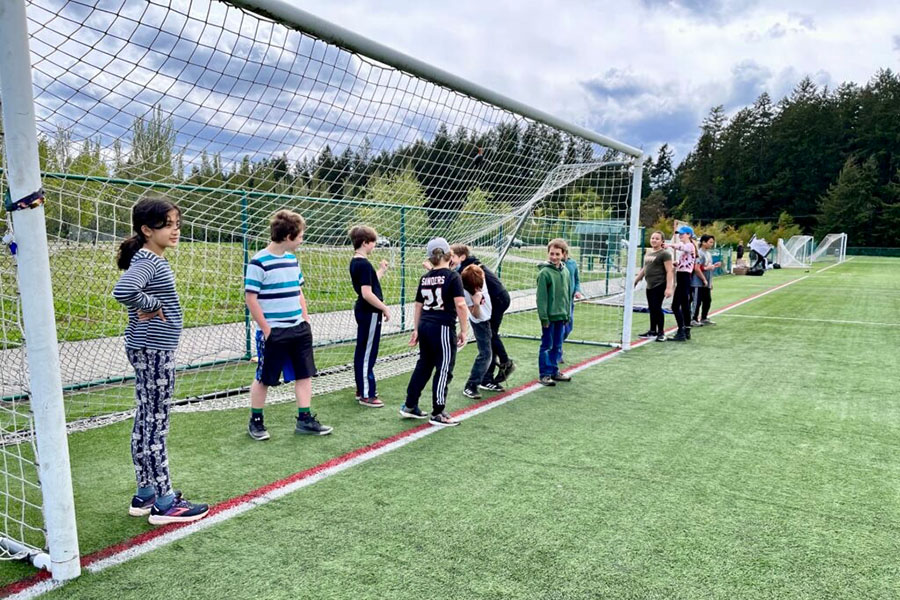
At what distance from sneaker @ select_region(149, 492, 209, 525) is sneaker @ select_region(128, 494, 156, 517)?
0.17ft

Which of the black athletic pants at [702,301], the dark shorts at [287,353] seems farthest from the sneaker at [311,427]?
the black athletic pants at [702,301]

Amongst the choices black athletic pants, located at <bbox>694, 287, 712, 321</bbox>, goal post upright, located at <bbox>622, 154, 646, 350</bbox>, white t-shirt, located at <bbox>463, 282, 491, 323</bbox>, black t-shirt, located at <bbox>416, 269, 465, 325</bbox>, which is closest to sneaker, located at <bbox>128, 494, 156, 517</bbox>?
black t-shirt, located at <bbox>416, 269, 465, 325</bbox>

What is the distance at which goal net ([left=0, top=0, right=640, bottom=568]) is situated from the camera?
3.06 metres

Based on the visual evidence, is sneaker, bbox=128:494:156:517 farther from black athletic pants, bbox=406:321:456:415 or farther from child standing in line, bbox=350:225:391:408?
child standing in line, bbox=350:225:391:408

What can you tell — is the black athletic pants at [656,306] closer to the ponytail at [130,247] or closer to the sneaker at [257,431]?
the sneaker at [257,431]

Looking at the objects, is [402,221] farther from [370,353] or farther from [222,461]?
[222,461]

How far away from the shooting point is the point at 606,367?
749cm

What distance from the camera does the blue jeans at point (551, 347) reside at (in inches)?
251

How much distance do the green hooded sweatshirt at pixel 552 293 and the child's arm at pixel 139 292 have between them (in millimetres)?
4100

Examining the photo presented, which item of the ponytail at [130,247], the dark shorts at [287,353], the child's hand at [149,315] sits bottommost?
the dark shorts at [287,353]

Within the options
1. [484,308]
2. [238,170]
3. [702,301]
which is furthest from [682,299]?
[238,170]

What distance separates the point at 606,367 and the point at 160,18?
620 centimetres

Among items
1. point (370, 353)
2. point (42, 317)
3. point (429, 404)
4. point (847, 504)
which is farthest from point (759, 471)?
point (42, 317)

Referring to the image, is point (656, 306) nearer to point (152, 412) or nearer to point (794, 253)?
point (152, 412)
